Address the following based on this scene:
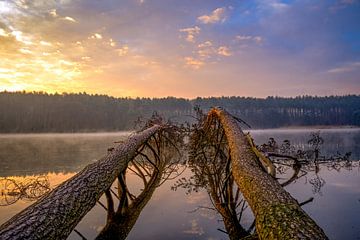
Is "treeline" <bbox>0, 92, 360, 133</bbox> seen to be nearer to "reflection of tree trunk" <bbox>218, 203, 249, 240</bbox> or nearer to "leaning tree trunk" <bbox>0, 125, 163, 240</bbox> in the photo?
"reflection of tree trunk" <bbox>218, 203, 249, 240</bbox>

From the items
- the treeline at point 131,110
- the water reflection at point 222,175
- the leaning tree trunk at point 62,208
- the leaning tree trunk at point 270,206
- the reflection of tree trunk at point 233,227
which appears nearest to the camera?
the leaning tree trunk at point 270,206

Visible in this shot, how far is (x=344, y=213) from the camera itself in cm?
665

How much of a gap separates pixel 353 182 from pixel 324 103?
10725cm

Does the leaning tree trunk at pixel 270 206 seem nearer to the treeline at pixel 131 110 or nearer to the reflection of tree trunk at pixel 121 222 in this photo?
the reflection of tree trunk at pixel 121 222

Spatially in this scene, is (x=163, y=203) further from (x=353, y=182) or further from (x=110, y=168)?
(x=353, y=182)

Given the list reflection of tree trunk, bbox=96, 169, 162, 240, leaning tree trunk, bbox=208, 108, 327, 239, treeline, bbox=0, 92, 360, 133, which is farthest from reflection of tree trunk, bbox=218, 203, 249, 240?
treeline, bbox=0, 92, 360, 133

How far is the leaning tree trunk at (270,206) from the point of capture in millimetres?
2195

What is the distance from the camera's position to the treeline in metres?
87.0

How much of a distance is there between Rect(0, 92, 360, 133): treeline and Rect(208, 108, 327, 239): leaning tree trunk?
7690 cm

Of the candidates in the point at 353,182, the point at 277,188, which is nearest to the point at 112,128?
the point at 353,182

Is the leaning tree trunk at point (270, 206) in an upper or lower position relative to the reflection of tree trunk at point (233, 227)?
upper

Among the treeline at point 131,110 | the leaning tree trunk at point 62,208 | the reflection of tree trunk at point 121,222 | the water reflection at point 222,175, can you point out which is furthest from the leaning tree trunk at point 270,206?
the treeline at point 131,110

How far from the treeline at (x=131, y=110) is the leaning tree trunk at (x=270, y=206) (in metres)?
76.9

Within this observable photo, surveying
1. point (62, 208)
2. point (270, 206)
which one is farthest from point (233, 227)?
point (62, 208)
